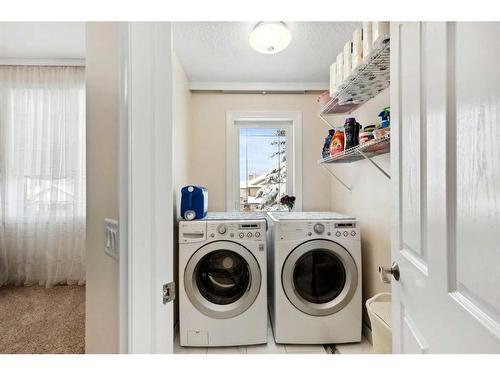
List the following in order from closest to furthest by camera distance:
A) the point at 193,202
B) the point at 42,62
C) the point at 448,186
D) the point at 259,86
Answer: the point at 448,186 < the point at 193,202 < the point at 42,62 < the point at 259,86

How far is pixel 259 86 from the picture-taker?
295 cm

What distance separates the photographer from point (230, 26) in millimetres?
1976

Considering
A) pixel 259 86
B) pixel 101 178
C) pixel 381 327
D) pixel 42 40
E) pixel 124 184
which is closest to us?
pixel 124 184

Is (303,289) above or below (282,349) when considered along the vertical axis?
above

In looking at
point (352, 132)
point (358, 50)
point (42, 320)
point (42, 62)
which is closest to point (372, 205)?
point (352, 132)

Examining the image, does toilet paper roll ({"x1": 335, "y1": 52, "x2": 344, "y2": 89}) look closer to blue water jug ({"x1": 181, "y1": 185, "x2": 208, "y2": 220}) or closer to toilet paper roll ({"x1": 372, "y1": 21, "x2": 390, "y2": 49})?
toilet paper roll ({"x1": 372, "y1": 21, "x2": 390, "y2": 49})

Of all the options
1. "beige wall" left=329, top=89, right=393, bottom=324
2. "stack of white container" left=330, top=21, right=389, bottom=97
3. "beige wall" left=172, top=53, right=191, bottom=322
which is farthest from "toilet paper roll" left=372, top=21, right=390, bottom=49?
"beige wall" left=172, top=53, right=191, bottom=322

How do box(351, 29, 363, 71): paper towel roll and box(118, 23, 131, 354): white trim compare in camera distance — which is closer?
box(118, 23, 131, 354): white trim

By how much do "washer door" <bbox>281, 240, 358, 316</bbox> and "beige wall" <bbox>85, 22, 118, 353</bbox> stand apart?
1.45 m

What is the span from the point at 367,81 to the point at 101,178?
155 cm

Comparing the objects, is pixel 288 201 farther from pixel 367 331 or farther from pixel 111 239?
pixel 111 239

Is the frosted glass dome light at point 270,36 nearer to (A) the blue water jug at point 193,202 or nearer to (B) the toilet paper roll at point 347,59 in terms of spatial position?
(B) the toilet paper roll at point 347,59

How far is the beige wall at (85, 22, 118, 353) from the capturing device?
80 centimetres

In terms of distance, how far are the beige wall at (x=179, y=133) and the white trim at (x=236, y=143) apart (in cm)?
45
